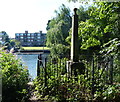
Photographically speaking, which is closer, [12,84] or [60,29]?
[12,84]

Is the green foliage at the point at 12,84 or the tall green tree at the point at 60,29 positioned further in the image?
the tall green tree at the point at 60,29

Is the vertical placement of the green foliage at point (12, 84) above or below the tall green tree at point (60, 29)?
below

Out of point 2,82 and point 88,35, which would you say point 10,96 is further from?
point 88,35

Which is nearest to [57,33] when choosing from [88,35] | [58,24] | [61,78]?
[58,24]

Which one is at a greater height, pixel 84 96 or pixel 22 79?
pixel 22 79

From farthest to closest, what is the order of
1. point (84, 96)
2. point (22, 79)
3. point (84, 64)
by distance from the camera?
point (84, 64), point (22, 79), point (84, 96)

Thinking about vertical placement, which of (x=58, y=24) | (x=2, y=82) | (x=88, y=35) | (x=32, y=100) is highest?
(x=58, y=24)

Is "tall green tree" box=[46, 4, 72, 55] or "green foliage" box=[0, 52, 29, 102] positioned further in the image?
"tall green tree" box=[46, 4, 72, 55]

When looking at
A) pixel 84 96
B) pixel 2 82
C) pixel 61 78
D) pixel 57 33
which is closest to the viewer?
pixel 2 82

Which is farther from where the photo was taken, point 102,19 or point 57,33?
point 57,33

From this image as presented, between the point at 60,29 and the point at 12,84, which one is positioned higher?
the point at 60,29

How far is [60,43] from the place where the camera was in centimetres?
2144

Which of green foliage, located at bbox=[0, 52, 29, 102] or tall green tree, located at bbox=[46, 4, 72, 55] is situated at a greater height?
tall green tree, located at bbox=[46, 4, 72, 55]

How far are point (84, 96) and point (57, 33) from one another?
1753 cm
